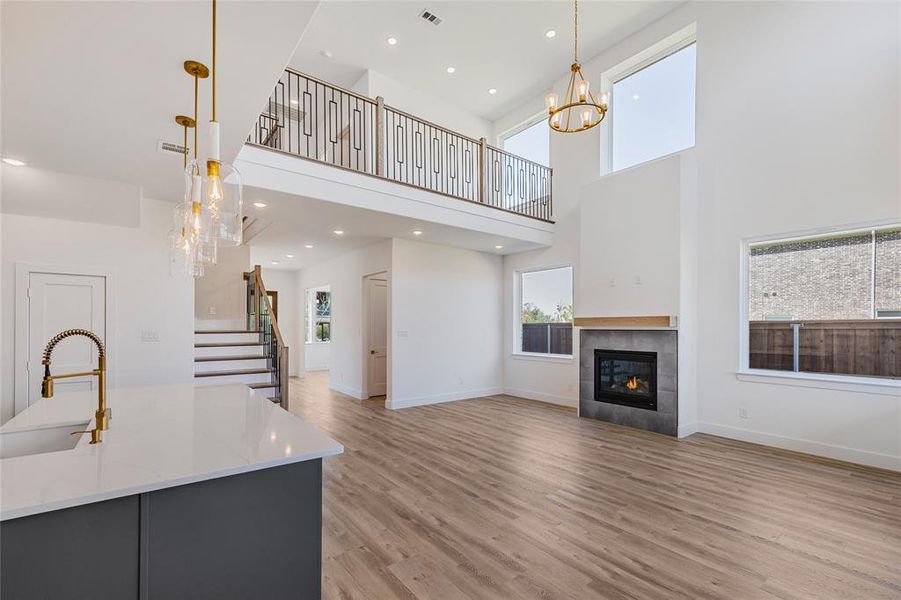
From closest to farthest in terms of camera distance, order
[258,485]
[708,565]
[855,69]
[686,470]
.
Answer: [258,485], [708,565], [686,470], [855,69]

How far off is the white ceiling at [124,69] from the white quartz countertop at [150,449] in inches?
69.8

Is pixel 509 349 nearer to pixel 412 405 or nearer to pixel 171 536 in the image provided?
pixel 412 405

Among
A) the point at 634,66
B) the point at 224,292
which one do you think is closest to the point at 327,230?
the point at 224,292

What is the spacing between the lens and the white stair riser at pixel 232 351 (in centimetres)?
616

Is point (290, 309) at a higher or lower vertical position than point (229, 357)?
higher

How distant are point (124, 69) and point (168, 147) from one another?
3.36ft

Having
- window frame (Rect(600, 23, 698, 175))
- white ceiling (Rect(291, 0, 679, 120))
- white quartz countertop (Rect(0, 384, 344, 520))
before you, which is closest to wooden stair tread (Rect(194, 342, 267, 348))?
white quartz countertop (Rect(0, 384, 344, 520))

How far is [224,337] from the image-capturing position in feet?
22.4

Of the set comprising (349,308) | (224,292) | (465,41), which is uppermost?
(465,41)

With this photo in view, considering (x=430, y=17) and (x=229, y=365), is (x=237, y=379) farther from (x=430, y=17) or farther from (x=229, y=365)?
(x=430, y=17)

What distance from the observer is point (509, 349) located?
779 cm

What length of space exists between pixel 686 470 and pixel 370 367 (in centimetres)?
512

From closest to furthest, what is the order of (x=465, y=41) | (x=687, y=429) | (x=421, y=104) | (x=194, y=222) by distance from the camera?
(x=194, y=222) → (x=687, y=429) → (x=465, y=41) → (x=421, y=104)

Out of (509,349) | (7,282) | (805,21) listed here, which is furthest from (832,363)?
(7,282)
